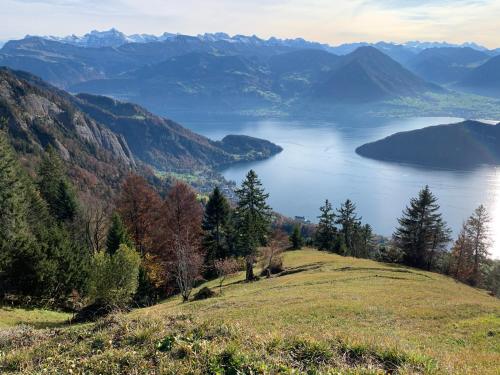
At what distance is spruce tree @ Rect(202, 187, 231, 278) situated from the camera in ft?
196

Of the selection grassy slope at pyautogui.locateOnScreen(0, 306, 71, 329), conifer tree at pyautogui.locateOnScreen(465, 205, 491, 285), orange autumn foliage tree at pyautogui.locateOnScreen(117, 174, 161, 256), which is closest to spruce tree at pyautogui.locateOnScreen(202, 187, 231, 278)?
orange autumn foliage tree at pyautogui.locateOnScreen(117, 174, 161, 256)

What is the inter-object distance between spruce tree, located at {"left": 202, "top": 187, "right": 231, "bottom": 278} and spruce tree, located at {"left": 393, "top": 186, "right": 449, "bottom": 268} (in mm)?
27152

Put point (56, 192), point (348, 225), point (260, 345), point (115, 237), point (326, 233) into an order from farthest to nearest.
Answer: point (348, 225) < point (326, 233) < point (56, 192) < point (115, 237) < point (260, 345)

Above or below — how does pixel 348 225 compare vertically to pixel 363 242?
above

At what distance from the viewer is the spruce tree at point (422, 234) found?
58.1 metres

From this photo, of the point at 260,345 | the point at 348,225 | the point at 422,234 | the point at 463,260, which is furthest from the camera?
the point at 348,225

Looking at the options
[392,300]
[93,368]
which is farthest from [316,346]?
[392,300]

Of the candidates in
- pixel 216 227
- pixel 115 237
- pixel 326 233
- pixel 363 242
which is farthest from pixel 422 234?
pixel 115 237

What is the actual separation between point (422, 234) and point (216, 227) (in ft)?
103

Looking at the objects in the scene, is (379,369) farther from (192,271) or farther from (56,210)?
(56,210)

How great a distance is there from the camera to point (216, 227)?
61.2 metres

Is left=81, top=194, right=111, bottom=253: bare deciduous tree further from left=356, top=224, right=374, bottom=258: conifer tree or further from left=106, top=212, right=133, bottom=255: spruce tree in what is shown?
left=356, top=224, right=374, bottom=258: conifer tree

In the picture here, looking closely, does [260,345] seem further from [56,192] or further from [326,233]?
[326,233]

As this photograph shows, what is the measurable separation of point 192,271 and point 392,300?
20.8 meters
